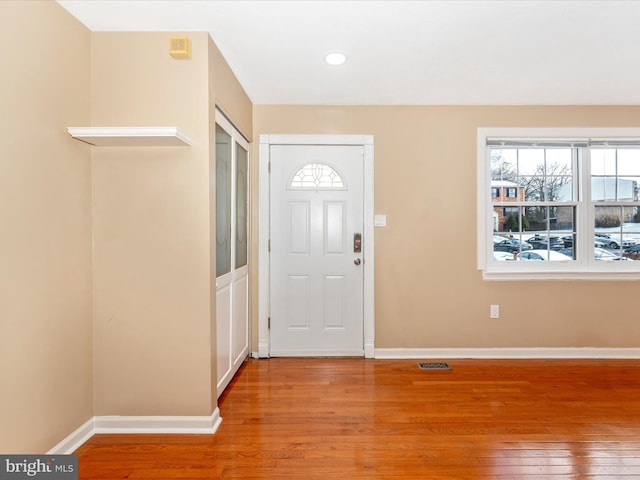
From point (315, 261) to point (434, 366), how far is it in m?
1.45

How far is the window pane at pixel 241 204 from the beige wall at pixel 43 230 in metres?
1.16

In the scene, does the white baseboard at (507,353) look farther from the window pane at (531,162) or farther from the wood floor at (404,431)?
the window pane at (531,162)

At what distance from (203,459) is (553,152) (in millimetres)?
3926

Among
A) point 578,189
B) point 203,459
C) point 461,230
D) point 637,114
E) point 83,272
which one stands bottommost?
point 203,459

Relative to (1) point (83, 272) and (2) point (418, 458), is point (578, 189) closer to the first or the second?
(2) point (418, 458)

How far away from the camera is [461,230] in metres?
3.60

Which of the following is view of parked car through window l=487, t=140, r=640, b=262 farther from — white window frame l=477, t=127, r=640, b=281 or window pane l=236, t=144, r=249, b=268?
window pane l=236, t=144, r=249, b=268

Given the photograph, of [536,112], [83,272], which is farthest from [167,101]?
[536,112]

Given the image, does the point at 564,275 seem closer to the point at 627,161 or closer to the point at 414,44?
the point at 627,161

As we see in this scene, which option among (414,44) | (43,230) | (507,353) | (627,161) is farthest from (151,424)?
(627,161)

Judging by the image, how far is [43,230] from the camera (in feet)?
6.14

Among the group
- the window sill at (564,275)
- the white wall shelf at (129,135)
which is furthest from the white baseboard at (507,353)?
the white wall shelf at (129,135)

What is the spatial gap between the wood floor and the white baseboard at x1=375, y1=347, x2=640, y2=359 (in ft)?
1.01

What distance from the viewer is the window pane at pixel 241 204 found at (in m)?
3.17
